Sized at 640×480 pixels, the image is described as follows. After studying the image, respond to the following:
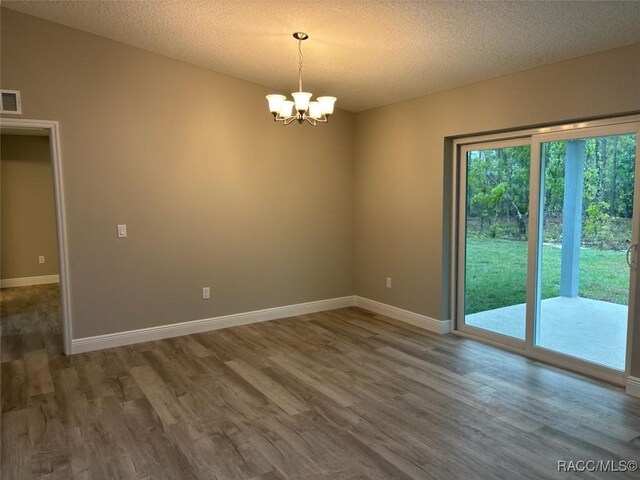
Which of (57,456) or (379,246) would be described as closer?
(57,456)

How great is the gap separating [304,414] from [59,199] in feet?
9.54

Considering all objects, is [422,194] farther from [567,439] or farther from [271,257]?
[567,439]

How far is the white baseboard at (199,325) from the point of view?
4.29 meters

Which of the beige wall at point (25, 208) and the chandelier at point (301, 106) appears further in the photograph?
the beige wall at point (25, 208)

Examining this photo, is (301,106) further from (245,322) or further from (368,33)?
(245,322)

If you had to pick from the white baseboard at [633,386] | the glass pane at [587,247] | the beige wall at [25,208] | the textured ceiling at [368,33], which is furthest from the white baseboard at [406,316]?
the beige wall at [25,208]

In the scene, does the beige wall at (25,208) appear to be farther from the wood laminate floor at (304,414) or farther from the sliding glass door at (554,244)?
the sliding glass door at (554,244)

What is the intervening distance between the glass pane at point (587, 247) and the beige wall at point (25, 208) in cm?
708

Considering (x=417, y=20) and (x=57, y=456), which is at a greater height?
(x=417, y=20)

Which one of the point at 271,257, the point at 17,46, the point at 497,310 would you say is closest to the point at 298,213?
the point at 271,257

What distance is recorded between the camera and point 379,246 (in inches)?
215

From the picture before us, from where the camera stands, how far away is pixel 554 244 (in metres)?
3.85

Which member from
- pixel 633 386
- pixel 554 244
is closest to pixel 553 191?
pixel 554 244

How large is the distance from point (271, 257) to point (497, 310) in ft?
8.30
